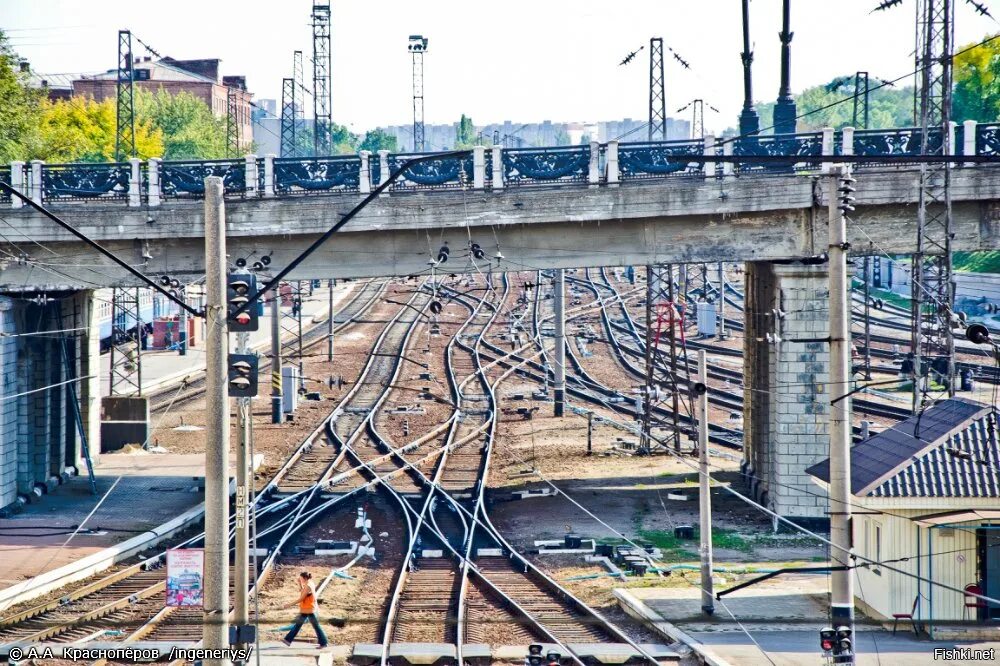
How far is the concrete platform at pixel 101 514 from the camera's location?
21.0 meters

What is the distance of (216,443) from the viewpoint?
11172mm

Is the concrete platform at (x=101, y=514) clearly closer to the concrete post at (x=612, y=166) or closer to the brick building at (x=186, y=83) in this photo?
the concrete post at (x=612, y=166)

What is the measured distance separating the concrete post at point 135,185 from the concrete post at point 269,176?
8.44 ft

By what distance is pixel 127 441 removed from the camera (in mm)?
32594

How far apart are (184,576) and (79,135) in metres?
59.1

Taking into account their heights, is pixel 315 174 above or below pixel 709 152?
below

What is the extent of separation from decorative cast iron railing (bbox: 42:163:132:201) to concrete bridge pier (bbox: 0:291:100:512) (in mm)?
2410

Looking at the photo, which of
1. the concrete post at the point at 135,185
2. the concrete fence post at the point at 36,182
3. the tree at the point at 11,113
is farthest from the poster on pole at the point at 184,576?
the tree at the point at 11,113

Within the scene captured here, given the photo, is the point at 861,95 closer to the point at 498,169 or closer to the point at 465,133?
the point at 498,169

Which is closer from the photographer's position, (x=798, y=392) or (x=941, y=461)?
(x=941, y=461)

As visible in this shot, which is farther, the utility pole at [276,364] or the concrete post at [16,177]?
the utility pole at [276,364]

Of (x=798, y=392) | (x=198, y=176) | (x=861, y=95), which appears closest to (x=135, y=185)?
(x=198, y=176)

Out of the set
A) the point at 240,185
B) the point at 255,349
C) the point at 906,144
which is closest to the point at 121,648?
the point at 240,185

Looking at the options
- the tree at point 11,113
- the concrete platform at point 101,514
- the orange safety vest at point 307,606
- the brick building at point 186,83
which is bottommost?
the concrete platform at point 101,514
